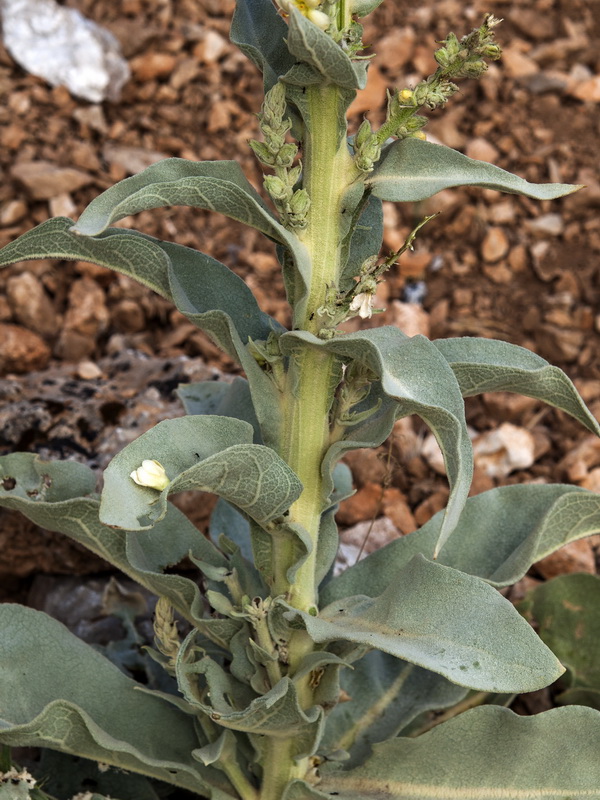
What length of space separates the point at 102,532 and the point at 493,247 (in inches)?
98.9

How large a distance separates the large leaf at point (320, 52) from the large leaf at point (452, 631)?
2.78 feet

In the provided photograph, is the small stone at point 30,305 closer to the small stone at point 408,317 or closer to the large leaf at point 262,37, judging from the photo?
the small stone at point 408,317

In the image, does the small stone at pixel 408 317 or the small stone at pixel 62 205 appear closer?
the small stone at pixel 408 317

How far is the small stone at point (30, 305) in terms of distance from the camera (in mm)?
3615

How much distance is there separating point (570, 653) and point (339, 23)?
6.11 feet

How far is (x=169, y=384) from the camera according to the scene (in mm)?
A: 3053

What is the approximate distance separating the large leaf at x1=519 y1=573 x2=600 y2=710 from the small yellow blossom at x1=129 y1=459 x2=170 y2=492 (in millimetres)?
1547

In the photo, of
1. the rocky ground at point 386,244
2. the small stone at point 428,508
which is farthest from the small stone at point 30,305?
the small stone at point 428,508

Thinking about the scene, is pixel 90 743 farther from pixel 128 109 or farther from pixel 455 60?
pixel 128 109

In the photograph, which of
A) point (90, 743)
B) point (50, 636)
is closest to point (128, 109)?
point (50, 636)

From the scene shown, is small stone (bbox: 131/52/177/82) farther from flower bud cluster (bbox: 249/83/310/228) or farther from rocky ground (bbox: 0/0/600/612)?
flower bud cluster (bbox: 249/83/310/228)

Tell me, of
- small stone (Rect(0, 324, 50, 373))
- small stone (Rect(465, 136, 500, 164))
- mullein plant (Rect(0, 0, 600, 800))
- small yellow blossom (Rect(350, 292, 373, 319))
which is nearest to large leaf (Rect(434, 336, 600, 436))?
mullein plant (Rect(0, 0, 600, 800))

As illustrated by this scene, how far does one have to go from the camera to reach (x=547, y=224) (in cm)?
413

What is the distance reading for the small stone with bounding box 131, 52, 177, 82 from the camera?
4355 millimetres
